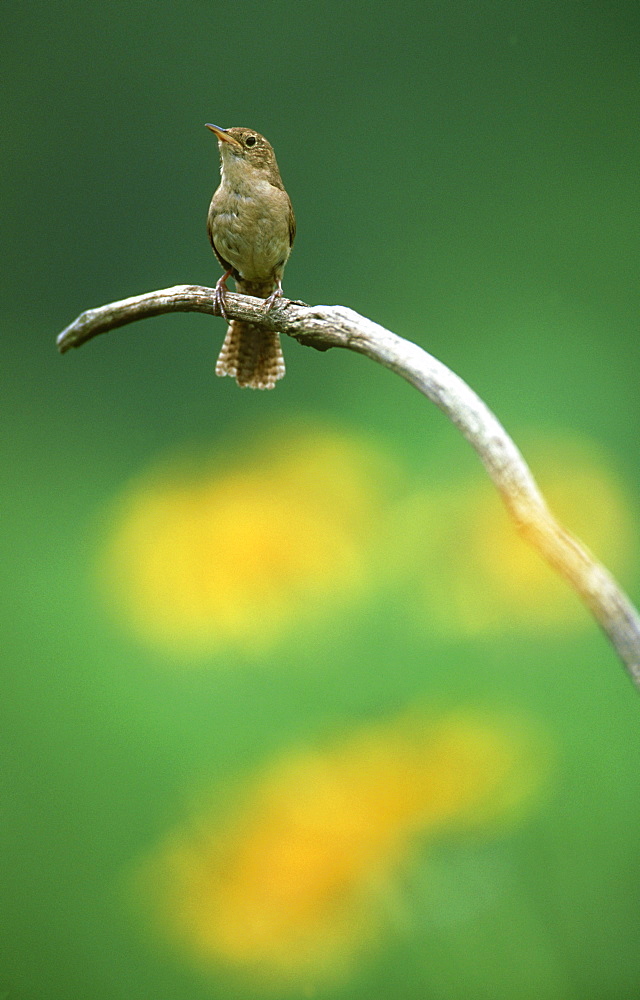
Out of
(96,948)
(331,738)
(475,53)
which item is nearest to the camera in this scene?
(96,948)

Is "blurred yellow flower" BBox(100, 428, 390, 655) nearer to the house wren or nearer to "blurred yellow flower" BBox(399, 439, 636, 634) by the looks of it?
"blurred yellow flower" BBox(399, 439, 636, 634)

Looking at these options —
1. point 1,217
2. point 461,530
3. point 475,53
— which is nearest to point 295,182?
point 475,53

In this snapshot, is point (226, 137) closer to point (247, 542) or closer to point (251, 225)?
point (251, 225)

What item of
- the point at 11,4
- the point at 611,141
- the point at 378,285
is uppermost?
the point at 611,141

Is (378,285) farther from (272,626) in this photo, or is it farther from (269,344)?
(272,626)

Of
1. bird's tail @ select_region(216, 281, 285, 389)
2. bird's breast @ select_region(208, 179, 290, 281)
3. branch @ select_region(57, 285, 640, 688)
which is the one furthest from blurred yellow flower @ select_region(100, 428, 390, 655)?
branch @ select_region(57, 285, 640, 688)

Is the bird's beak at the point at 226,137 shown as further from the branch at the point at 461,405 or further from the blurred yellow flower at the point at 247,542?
the blurred yellow flower at the point at 247,542

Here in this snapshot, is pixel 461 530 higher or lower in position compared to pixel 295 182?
lower
